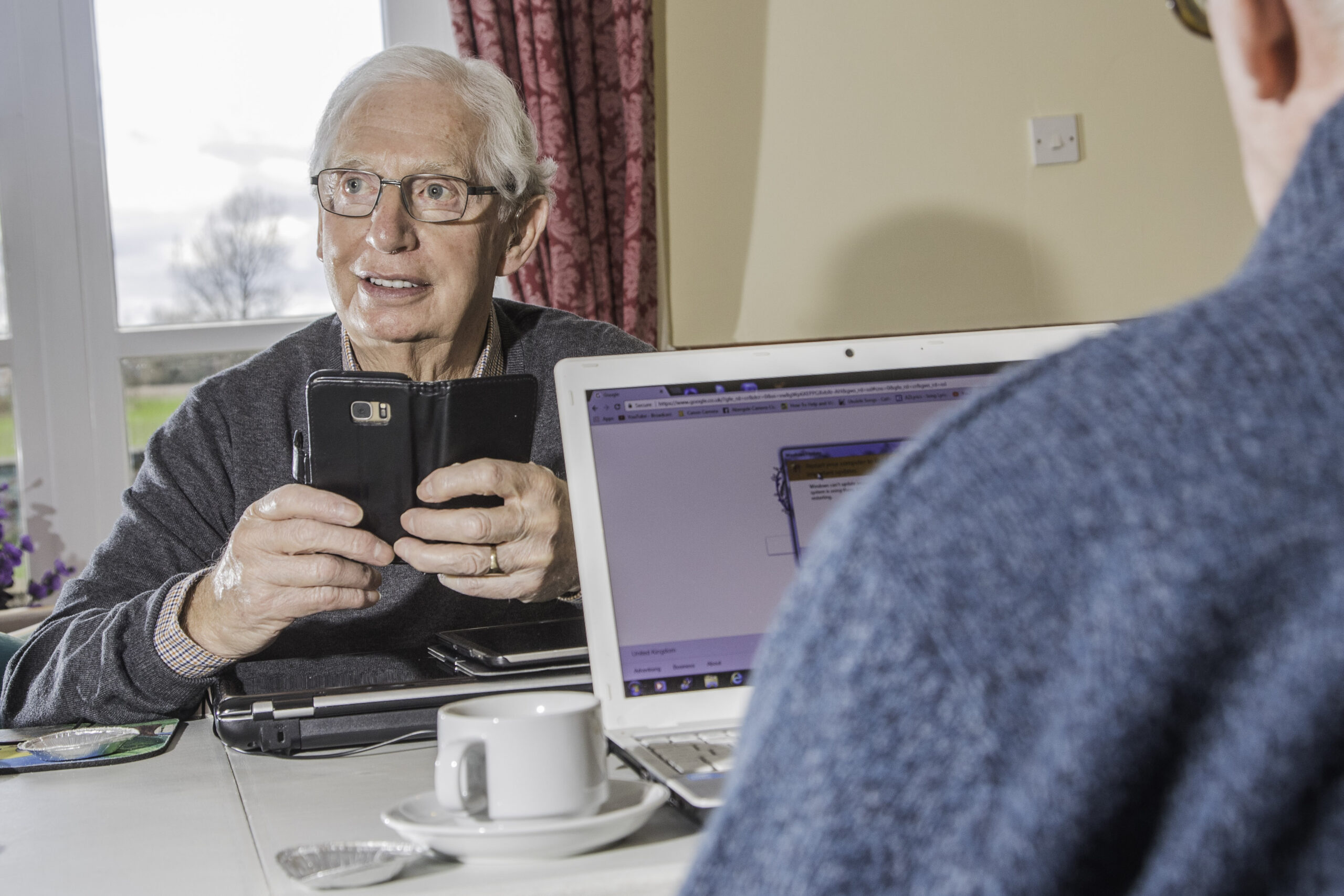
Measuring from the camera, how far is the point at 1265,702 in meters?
0.25

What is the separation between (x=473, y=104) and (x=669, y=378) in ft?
2.58

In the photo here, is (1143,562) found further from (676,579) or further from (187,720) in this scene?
(187,720)

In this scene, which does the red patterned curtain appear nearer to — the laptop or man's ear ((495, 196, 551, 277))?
man's ear ((495, 196, 551, 277))

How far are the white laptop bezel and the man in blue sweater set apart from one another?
23.4 inches

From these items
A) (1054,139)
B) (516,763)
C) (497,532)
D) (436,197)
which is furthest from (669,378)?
(1054,139)

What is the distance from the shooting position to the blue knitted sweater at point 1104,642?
0.25 metres

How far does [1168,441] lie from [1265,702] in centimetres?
6

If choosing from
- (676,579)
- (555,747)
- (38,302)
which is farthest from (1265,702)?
(38,302)

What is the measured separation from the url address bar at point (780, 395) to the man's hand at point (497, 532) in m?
0.22

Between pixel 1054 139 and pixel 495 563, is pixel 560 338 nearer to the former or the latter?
pixel 495 563

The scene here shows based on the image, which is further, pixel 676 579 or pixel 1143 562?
pixel 676 579

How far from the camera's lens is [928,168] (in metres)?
2.47

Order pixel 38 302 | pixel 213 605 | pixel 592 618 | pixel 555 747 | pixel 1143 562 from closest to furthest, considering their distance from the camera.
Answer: pixel 1143 562
pixel 555 747
pixel 592 618
pixel 213 605
pixel 38 302

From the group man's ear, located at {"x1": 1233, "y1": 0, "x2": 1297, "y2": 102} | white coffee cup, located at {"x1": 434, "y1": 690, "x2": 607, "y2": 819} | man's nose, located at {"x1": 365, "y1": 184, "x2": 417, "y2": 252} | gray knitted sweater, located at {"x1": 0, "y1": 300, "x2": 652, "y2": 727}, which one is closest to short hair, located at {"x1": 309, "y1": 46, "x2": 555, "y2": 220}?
man's nose, located at {"x1": 365, "y1": 184, "x2": 417, "y2": 252}
